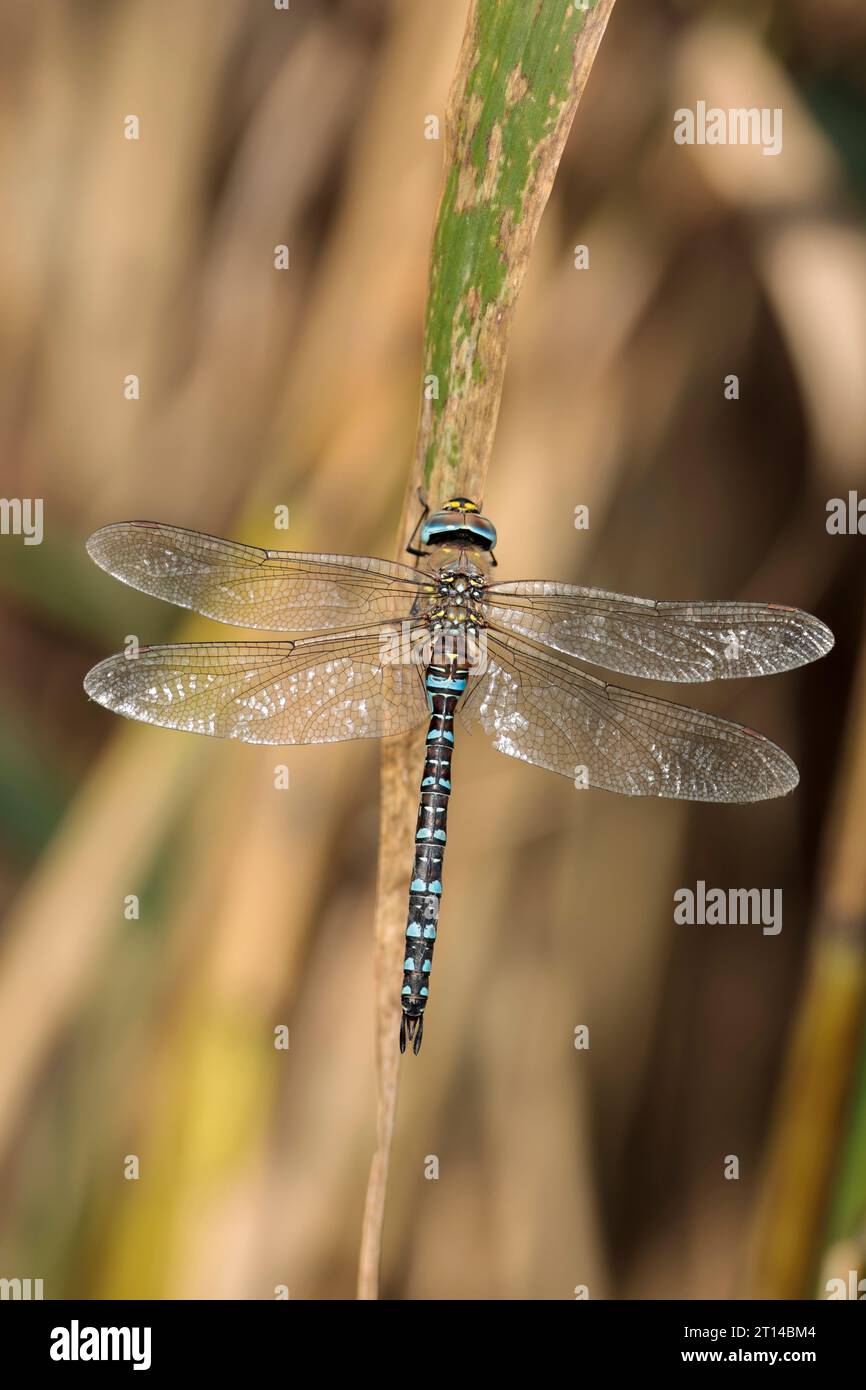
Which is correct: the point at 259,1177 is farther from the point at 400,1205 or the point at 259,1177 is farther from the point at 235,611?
the point at 235,611

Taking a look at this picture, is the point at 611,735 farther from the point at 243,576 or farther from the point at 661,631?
the point at 243,576

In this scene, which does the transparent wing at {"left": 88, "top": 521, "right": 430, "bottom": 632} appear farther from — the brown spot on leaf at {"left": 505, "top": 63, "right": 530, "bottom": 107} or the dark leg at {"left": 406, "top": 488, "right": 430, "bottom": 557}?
the brown spot on leaf at {"left": 505, "top": 63, "right": 530, "bottom": 107}

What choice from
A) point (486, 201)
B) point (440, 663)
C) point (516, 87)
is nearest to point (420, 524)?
point (440, 663)

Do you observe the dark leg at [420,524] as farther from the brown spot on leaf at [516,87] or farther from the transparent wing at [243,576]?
the brown spot on leaf at [516,87]

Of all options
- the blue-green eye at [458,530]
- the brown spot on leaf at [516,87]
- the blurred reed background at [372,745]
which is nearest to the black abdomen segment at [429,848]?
the blurred reed background at [372,745]

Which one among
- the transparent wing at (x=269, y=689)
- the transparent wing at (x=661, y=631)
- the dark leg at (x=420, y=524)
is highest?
the dark leg at (x=420, y=524)

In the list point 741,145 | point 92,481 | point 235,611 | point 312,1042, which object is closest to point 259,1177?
point 312,1042
